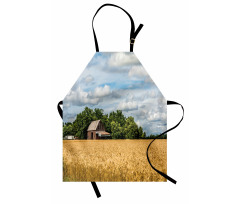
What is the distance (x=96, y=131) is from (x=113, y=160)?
0.29 metres

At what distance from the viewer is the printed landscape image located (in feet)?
9.91

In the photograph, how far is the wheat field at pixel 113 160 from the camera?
302cm

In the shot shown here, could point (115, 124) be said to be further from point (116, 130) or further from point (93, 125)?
point (93, 125)

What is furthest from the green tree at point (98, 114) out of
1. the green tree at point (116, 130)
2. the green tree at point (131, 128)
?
the green tree at point (131, 128)

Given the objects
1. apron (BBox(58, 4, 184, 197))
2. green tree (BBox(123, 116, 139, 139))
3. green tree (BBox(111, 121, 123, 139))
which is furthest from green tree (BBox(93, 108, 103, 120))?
green tree (BBox(123, 116, 139, 139))

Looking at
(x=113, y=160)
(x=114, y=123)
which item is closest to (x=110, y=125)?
(x=114, y=123)

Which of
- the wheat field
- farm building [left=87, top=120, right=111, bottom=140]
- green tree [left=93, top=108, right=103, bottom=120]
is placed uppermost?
green tree [left=93, top=108, right=103, bottom=120]

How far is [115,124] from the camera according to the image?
3.03 m

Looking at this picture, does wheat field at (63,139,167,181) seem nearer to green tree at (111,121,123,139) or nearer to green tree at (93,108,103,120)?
green tree at (111,121,123,139)

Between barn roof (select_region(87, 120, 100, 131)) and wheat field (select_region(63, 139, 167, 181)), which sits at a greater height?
barn roof (select_region(87, 120, 100, 131))

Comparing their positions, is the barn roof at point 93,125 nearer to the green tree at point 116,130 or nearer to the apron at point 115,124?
the apron at point 115,124

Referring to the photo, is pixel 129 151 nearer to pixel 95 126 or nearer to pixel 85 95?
pixel 95 126

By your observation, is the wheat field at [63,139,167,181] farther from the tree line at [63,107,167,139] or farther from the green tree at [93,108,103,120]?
the green tree at [93,108,103,120]

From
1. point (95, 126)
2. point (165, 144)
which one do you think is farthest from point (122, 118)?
point (165, 144)
